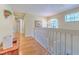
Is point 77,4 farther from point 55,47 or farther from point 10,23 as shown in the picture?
point 10,23

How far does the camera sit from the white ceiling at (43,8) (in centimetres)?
150

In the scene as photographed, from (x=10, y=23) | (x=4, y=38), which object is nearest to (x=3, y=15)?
(x=10, y=23)

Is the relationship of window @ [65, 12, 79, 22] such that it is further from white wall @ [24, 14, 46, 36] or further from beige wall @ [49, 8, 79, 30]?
white wall @ [24, 14, 46, 36]

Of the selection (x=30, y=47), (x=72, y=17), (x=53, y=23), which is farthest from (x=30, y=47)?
(x=72, y=17)

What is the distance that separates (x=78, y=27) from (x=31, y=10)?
0.54m

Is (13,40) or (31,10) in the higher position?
(31,10)

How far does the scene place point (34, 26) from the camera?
156 cm

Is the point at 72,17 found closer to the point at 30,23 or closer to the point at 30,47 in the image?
the point at 30,23

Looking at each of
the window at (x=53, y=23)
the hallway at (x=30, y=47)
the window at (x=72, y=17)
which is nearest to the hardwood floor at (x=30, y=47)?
the hallway at (x=30, y=47)

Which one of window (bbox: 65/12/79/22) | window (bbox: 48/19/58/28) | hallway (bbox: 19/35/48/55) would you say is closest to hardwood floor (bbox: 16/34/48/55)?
hallway (bbox: 19/35/48/55)

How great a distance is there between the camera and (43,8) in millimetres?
1518

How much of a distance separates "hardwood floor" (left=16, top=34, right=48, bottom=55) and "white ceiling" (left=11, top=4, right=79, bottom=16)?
0.95 feet

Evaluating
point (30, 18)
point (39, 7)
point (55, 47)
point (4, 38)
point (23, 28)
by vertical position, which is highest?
point (39, 7)

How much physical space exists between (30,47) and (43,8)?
0.46m
